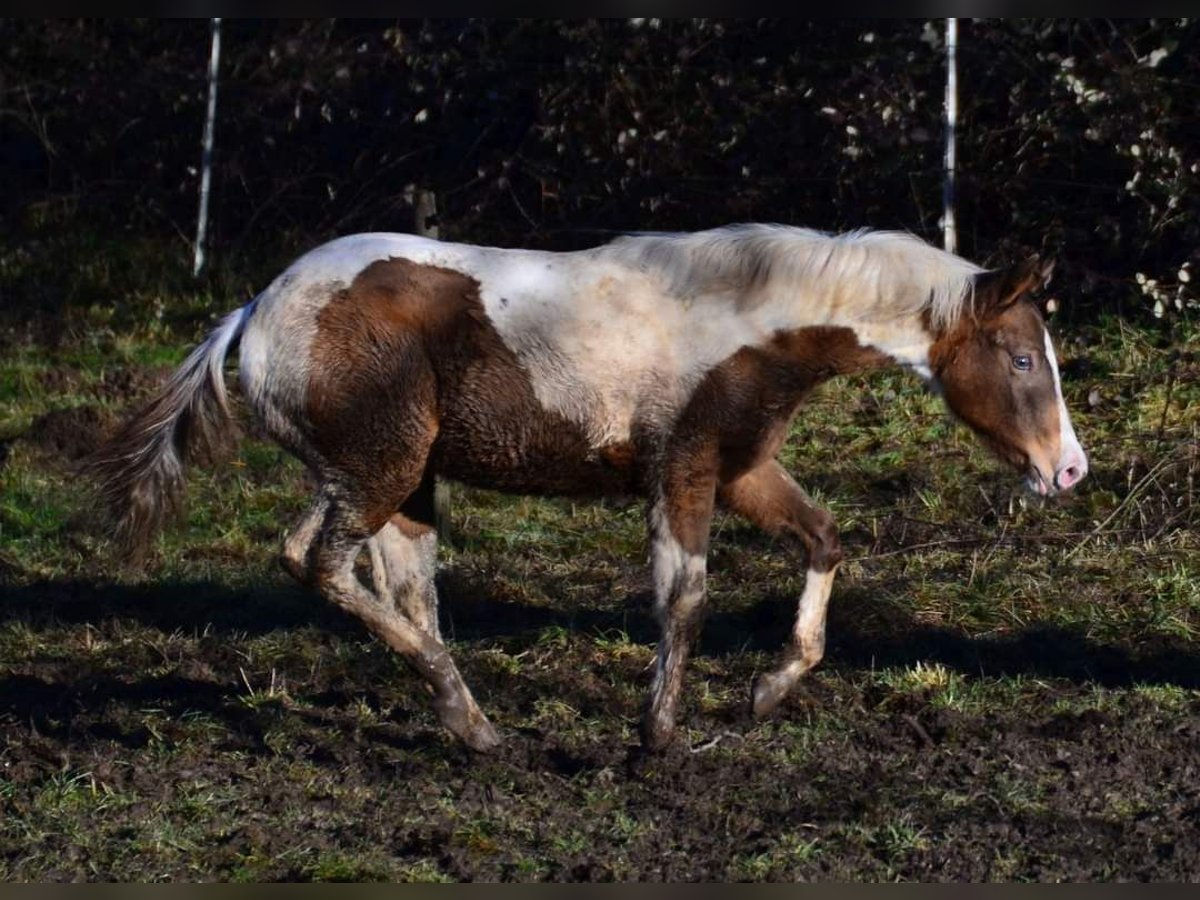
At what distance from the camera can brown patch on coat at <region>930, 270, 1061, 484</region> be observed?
5.65 metres

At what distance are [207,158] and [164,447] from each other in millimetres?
6301

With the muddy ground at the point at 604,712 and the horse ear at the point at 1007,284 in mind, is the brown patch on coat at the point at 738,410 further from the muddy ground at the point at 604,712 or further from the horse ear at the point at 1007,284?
the muddy ground at the point at 604,712

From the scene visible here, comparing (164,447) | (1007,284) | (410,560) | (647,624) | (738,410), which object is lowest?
(647,624)

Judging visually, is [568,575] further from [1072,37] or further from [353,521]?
[1072,37]

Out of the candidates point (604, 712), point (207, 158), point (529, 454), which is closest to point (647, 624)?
point (604, 712)

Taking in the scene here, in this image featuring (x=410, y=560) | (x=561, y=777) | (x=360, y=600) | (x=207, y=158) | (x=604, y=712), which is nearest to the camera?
(x=561, y=777)

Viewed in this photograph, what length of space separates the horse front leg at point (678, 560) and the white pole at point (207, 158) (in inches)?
268

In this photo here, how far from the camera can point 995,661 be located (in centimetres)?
631

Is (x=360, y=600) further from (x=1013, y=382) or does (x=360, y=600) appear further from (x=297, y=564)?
(x=1013, y=382)

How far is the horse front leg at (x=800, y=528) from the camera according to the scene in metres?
5.87

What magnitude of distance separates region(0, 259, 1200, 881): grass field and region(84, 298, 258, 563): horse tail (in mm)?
220

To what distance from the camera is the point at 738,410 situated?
5.53m

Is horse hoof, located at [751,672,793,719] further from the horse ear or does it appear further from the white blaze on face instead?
the horse ear

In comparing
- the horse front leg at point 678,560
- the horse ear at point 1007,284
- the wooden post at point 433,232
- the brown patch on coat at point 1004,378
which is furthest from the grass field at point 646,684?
the horse ear at point 1007,284
